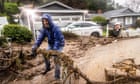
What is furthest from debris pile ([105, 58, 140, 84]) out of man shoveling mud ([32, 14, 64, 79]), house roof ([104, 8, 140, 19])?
house roof ([104, 8, 140, 19])

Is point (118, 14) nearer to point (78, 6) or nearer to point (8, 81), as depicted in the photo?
point (78, 6)

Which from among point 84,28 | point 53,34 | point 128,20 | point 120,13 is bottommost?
point 128,20

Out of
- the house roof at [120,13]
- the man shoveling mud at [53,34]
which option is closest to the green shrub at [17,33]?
the man shoveling mud at [53,34]

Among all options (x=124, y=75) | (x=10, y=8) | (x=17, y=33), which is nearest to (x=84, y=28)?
(x=17, y=33)

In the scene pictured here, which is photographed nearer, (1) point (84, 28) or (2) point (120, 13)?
(1) point (84, 28)

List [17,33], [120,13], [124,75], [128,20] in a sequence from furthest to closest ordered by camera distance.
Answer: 1. [128,20]
2. [120,13]
3. [17,33]
4. [124,75]

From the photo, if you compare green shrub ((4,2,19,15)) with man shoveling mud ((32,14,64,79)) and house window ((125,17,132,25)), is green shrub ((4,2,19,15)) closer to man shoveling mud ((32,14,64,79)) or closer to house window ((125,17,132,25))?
house window ((125,17,132,25))

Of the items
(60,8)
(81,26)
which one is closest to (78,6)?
(60,8)

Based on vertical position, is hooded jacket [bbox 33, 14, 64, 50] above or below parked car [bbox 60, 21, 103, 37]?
above

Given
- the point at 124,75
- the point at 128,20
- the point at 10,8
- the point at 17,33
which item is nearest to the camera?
the point at 124,75

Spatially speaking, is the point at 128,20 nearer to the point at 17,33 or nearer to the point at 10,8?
the point at 10,8

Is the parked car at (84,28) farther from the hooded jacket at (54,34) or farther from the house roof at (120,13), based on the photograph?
the house roof at (120,13)

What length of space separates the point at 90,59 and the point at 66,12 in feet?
70.5

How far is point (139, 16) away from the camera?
4694 centimetres
